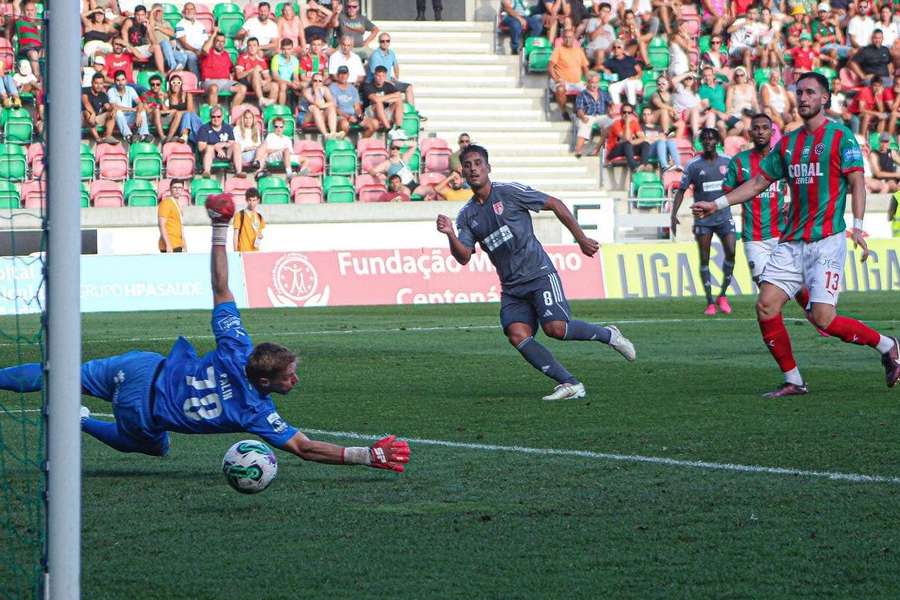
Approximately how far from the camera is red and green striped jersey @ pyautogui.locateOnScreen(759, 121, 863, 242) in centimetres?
1023

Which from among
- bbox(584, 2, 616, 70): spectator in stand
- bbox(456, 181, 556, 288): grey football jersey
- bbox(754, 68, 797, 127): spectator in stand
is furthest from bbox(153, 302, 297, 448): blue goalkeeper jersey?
bbox(754, 68, 797, 127): spectator in stand

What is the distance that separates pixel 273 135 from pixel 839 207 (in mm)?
16690

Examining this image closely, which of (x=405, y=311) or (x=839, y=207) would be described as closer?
(x=839, y=207)

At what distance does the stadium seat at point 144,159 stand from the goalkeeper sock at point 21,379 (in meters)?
17.8

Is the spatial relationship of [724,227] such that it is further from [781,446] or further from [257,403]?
[257,403]

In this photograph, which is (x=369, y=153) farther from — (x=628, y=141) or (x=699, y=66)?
(x=699, y=66)

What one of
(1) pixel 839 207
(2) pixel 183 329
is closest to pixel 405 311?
(2) pixel 183 329

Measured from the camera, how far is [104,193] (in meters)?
24.7

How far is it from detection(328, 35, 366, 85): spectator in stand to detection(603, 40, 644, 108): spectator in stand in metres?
4.83

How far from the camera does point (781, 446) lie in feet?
27.0

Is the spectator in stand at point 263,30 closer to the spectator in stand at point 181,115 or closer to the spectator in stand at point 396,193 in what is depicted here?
A: the spectator in stand at point 181,115

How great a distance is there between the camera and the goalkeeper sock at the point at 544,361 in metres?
10.9

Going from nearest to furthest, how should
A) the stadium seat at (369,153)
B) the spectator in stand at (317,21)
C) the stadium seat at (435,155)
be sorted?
the stadium seat at (369,153), the stadium seat at (435,155), the spectator in stand at (317,21)

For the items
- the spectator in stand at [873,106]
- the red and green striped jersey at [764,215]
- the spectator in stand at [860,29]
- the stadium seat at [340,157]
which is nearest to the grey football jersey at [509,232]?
the red and green striped jersey at [764,215]
